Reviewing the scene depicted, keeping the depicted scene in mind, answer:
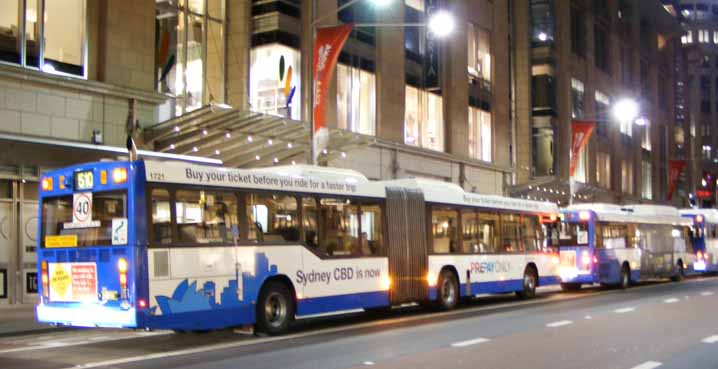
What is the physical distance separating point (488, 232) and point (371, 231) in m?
5.27

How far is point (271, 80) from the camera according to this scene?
2858 cm

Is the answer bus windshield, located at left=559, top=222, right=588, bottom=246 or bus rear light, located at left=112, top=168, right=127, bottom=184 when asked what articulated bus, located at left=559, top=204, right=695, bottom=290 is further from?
bus rear light, located at left=112, top=168, right=127, bottom=184

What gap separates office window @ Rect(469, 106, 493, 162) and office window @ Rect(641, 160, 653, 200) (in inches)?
1242

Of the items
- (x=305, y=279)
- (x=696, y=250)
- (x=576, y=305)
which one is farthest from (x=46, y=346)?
(x=696, y=250)

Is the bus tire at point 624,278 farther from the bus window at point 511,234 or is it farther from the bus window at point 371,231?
the bus window at point 371,231

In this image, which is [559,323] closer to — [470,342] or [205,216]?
[470,342]

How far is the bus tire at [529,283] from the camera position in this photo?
23688 millimetres

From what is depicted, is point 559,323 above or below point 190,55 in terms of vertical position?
below

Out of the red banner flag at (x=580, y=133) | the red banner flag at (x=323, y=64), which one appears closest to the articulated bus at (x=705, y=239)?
the red banner flag at (x=580, y=133)

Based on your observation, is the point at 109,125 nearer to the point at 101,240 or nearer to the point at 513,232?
the point at 101,240

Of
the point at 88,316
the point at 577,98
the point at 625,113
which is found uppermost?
the point at 577,98

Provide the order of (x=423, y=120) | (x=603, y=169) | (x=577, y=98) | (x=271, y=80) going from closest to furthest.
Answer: (x=271, y=80) < (x=423, y=120) < (x=577, y=98) < (x=603, y=169)

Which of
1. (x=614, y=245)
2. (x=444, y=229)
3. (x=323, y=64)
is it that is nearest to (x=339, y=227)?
(x=444, y=229)

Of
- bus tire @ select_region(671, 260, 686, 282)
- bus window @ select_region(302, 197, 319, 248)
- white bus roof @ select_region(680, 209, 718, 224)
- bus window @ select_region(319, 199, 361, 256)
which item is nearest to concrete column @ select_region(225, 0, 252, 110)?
A: bus window @ select_region(319, 199, 361, 256)
